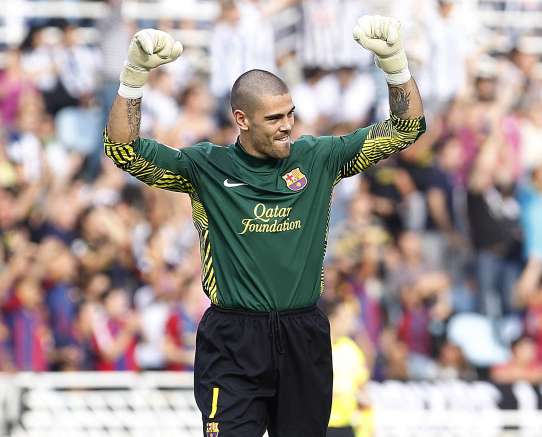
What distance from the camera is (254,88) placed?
6090 mm

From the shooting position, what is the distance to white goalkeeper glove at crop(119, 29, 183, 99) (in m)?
5.75

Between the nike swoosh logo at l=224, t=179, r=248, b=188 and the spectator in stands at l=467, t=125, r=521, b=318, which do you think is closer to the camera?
the nike swoosh logo at l=224, t=179, r=248, b=188

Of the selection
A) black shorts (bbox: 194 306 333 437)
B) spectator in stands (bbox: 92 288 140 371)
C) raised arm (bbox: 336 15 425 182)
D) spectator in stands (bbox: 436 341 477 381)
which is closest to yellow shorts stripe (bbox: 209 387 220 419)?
black shorts (bbox: 194 306 333 437)

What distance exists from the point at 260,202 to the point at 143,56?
2.86 feet

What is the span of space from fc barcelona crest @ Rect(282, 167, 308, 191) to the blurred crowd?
525 cm

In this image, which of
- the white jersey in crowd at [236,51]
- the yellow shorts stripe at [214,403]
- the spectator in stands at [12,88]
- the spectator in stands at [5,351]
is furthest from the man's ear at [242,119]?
the white jersey in crowd at [236,51]

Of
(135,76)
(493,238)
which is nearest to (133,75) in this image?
(135,76)

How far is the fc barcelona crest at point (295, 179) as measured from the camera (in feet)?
20.1

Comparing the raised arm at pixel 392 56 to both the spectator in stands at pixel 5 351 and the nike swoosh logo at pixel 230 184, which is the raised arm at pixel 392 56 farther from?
the spectator in stands at pixel 5 351

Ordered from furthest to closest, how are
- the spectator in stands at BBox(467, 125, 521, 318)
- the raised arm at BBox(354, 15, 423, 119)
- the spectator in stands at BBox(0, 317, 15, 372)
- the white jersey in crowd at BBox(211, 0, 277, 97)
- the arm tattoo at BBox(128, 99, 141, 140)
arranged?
1. the white jersey in crowd at BBox(211, 0, 277, 97)
2. the spectator in stands at BBox(467, 125, 521, 318)
3. the spectator in stands at BBox(0, 317, 15, 372)
4. the raised arm at BBox(354, 15, 423, 119)
5. the arm tattoo at BBox(128, 99, 141, 140)

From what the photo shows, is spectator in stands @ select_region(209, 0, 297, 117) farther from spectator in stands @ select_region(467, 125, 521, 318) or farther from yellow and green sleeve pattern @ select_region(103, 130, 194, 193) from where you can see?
yellow and green sleeve pattern @ select_region(103, 130, 194, 193)

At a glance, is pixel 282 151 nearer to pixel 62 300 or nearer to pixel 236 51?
pixel 62 300

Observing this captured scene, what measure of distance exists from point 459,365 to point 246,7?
14.8ft

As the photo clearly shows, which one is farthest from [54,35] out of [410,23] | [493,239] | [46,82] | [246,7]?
[493,239]
